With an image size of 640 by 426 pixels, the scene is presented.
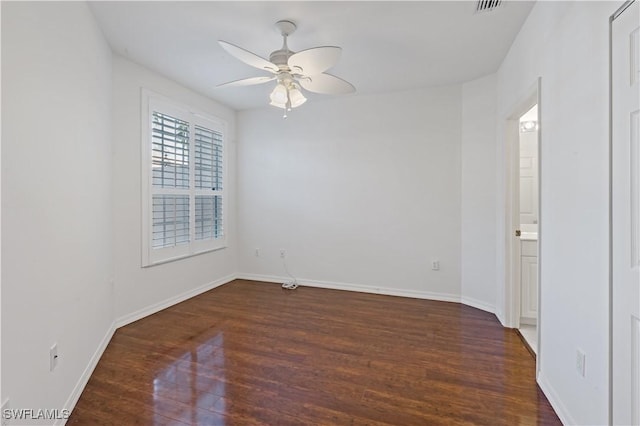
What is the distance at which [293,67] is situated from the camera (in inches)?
85.9

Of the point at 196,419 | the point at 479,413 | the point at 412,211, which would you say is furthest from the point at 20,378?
the point at 412,211

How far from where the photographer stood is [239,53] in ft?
6.76

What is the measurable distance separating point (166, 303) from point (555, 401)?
3.64 meters

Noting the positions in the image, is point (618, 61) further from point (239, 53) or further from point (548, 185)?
point (239, 53)

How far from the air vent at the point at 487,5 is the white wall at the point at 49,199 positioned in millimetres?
2674

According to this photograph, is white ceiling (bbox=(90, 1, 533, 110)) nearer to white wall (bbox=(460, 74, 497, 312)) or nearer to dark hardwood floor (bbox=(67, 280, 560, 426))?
white wall (bbox=(460, 74, 497, 312))

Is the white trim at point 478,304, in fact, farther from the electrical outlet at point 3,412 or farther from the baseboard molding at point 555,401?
the electrical outlet at point 3,412

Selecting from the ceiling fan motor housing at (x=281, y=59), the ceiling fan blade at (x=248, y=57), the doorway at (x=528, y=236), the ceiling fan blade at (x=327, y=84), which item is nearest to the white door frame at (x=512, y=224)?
the doorway at (x=528, y=236)

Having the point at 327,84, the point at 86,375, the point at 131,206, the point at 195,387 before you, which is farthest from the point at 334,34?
the point at 86,375

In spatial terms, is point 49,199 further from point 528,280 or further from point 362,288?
point 528,280

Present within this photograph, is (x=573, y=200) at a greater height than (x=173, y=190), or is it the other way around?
(x=173, y=190)

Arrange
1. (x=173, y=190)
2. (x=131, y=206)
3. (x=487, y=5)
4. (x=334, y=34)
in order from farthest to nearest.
Result: 1. (x=173, y=190)
2. (x=131, y=206)
3. (x=334, y=34)
4. (x=487, y=5)

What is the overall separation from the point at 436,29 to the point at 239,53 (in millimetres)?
1612

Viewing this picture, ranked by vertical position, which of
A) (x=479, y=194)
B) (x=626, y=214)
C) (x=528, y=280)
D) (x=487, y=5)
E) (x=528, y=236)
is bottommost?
(x=528, y=280)
